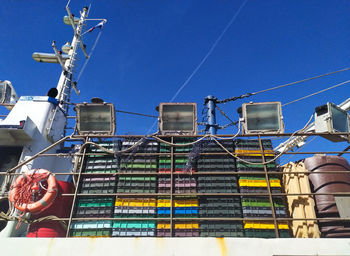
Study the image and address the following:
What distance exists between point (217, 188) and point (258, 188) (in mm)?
1183

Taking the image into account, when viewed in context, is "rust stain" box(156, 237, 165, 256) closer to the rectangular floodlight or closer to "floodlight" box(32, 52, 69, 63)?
the rectangular floodlight

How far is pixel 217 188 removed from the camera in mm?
7078

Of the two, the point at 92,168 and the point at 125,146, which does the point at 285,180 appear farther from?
the point at 92,168

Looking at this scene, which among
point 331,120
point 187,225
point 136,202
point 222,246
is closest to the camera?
point 222,246

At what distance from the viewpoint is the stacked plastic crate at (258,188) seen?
6430 millimetres

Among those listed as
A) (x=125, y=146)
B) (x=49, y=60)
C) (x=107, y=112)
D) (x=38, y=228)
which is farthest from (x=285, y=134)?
(x=49, y=60)

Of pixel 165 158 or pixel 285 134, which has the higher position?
pixel 285 134

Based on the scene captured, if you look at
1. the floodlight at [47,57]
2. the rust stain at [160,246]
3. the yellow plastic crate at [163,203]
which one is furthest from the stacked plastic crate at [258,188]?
the floodlight at [47,57]

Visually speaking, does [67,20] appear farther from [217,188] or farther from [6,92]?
[217,188]

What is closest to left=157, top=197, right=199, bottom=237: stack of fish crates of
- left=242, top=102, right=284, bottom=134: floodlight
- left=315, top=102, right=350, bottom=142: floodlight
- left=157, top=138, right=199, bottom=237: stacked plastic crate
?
left=157, top=138, right=199, bottom=237: stacked plastic crate

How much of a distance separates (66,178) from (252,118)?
9004 mm

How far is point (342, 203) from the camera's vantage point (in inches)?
258

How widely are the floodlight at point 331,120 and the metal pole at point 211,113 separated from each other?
7.30 metres

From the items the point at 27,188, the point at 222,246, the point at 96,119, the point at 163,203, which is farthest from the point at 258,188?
the point at 27,188
